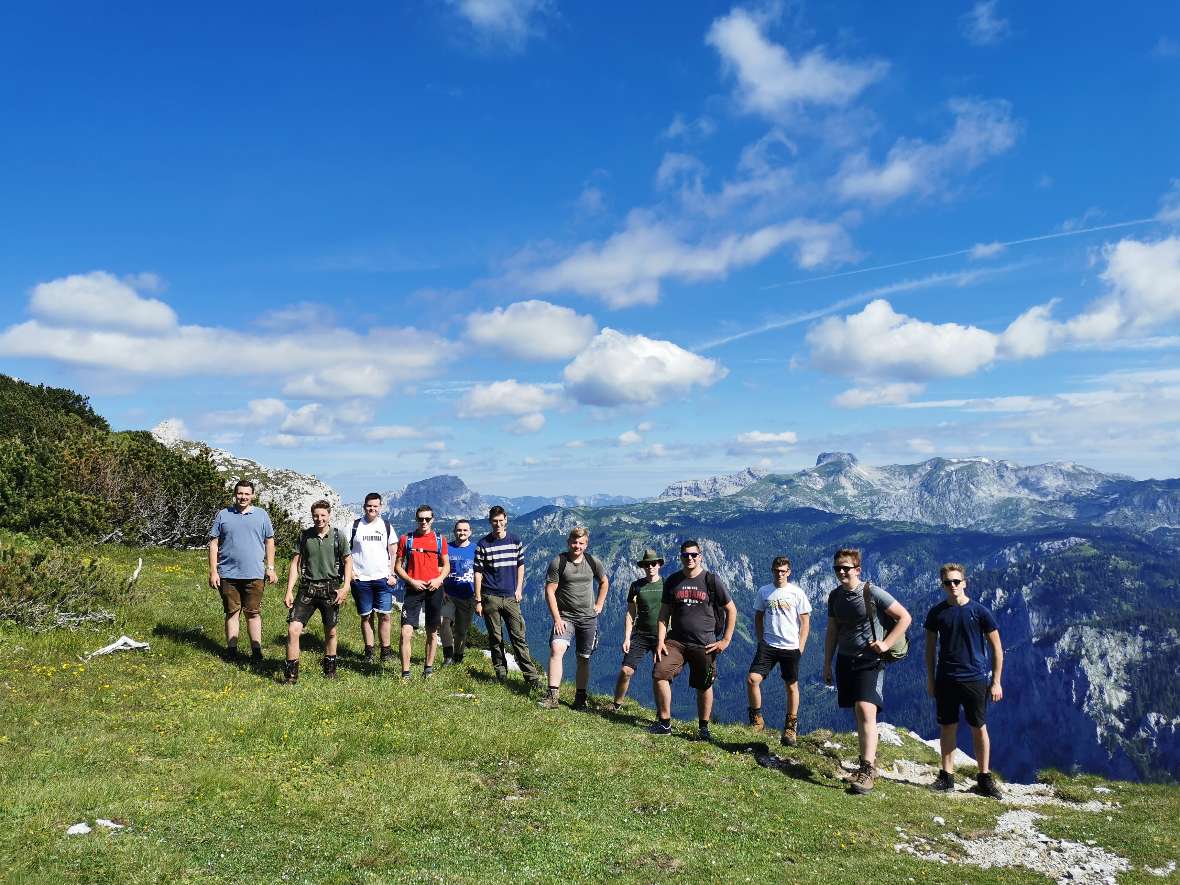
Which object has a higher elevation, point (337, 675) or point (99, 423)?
point (99, 423)

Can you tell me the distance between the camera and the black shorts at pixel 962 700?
12470mm

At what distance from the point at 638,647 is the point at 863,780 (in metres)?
4.82

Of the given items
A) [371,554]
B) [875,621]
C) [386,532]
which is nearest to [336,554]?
[371,554]

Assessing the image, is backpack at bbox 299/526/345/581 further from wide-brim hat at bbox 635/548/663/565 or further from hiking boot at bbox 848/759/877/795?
hiking boot at bbox 848/759/877/795

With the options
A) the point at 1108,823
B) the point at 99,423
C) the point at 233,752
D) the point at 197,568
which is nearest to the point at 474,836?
the point at 233,752

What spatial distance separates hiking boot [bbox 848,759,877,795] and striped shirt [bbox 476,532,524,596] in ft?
25.9

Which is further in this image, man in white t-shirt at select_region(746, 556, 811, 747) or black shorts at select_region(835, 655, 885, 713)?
man in white t-shirt at select_region(746, 556, 811, 747)

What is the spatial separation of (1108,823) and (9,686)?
64.0ft

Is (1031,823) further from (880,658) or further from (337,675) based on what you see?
(337,675)

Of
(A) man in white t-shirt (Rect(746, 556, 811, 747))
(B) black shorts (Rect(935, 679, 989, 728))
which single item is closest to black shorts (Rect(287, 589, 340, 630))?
(A) man in white t-shirt (Rect(746, 556, 811, 747))

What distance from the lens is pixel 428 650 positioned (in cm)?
1611

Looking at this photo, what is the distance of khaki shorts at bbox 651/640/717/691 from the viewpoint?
13398 millimetres

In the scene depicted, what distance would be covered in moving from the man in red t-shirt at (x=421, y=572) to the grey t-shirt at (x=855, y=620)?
27.8 feet

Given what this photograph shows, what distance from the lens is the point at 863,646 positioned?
1238 centimetres
